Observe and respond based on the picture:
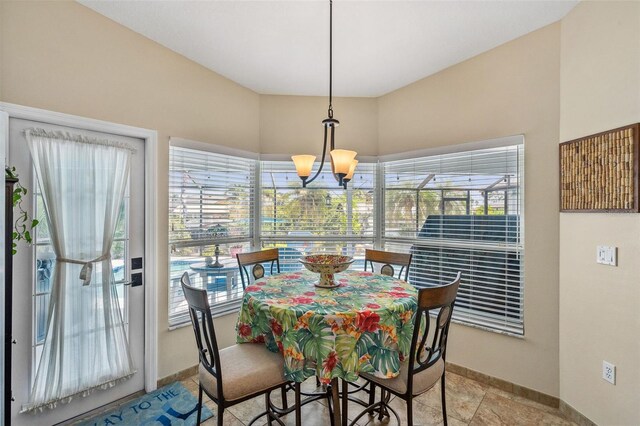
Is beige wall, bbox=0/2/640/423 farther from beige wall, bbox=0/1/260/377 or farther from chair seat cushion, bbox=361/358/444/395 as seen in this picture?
chair seat cushion, bbox=361/358/444/395

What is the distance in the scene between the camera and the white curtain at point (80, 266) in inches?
79.4

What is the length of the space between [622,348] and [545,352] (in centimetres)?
57

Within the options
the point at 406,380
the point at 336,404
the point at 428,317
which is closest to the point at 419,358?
the point at 406,380

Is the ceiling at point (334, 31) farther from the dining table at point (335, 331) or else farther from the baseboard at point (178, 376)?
the baseboard at point (178, 376)

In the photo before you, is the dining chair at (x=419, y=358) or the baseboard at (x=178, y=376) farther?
→ the baseboard at (x=178, y=376)

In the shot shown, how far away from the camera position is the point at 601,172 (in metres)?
1.98

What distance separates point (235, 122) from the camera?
3.28m

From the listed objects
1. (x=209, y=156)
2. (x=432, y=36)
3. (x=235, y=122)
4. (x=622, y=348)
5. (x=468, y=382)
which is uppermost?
(x=432, y=36)

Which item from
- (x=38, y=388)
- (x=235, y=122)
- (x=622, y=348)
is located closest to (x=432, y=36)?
(x=235, y=122)

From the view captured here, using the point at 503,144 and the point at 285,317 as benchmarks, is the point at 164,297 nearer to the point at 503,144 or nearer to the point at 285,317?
the point at 285,317

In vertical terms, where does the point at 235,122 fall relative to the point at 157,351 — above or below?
above

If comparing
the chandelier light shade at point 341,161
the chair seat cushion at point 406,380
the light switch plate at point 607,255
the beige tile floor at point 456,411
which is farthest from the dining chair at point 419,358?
the light switch plate at point 607,255

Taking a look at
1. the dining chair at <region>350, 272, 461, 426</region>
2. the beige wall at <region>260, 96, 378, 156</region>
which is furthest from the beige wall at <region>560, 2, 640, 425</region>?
the beige wall at <region>260, 96, 378, 156</region>

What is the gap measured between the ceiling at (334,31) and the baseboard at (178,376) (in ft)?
9.27
